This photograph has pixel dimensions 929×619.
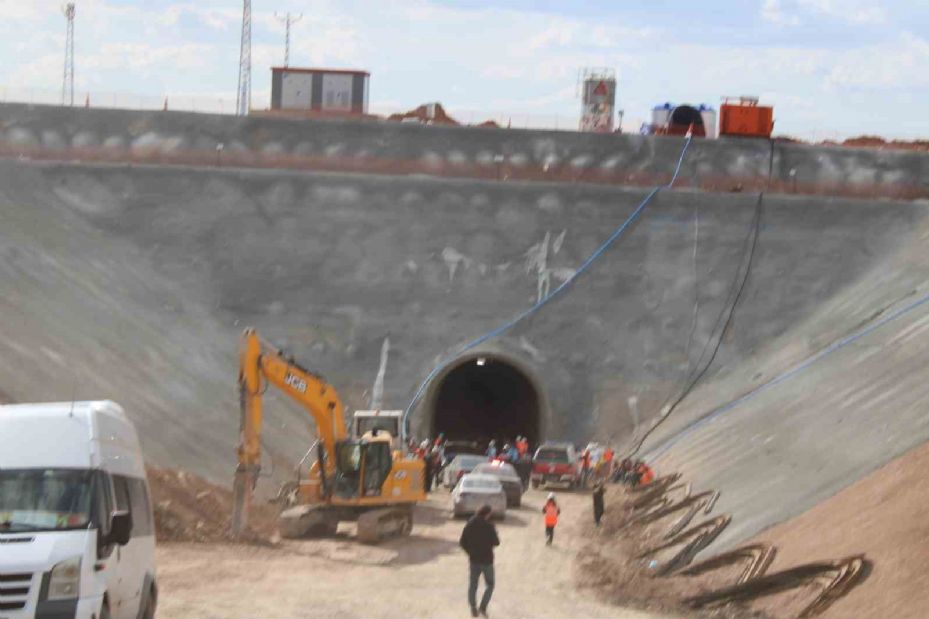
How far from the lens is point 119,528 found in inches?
627

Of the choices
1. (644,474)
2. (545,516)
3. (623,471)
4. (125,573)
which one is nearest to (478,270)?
(623,471)

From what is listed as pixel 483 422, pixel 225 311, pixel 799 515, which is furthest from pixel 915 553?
pixel 483 422

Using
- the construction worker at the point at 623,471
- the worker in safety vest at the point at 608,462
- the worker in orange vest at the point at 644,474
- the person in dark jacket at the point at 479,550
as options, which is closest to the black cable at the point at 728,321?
the worker in safety vest at the point at 608,462

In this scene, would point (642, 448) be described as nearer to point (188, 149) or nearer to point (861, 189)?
point (861, 189)

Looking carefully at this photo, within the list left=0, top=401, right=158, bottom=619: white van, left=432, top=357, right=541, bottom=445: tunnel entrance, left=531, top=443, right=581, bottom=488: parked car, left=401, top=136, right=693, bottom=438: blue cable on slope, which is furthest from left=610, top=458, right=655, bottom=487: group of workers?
left=0, top=401, right=158, bottom=619: white van

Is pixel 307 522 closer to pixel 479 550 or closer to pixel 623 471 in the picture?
pixel 479 550

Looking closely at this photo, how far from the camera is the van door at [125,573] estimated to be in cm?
1639

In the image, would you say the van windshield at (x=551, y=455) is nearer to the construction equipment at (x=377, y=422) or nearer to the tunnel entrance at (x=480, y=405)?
the construction equipment at (x=377, y=422)

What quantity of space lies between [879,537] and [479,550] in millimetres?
5724

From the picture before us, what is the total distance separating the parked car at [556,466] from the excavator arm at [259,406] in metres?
15.2

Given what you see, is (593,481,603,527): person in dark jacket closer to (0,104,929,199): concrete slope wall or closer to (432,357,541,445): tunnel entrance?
(0,104,929,199): concrete slope wall

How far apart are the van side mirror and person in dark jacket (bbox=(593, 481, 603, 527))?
2009 centimetres

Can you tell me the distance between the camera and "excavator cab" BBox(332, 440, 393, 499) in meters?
31.8

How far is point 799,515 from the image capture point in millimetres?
27484
